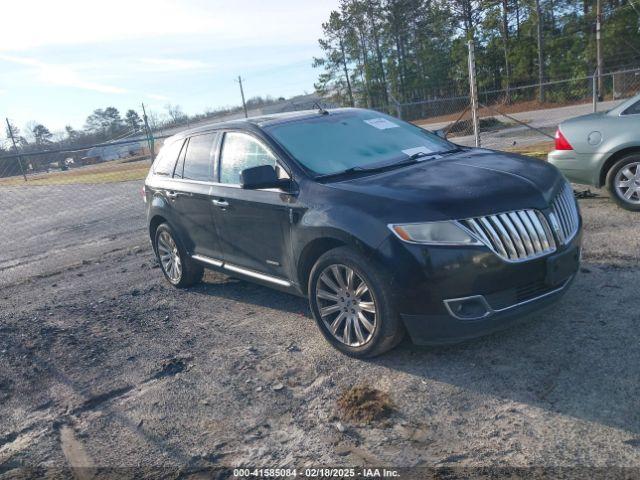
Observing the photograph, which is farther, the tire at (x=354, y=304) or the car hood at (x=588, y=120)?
the car hood at (x=588, y=120)

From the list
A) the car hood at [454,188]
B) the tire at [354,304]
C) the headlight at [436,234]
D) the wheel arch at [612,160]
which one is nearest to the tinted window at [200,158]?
the car hood at [454,188]

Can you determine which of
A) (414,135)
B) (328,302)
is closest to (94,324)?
(328,302)

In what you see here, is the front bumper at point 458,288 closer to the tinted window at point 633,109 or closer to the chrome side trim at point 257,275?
the chrome side trim at point 257,275

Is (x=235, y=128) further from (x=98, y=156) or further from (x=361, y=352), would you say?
(x=98, y=156)

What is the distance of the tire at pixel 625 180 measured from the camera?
704cm

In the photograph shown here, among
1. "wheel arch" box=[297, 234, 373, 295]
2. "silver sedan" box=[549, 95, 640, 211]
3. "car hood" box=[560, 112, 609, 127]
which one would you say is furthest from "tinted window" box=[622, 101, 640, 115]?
"wheel arch" box=[297, 234, 373, 295]

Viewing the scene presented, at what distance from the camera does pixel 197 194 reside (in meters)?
5.75

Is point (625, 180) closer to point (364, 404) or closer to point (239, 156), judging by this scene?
point (239, 156)

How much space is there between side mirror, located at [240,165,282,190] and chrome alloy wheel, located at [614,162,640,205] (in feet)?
15.6

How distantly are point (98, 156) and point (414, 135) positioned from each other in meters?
35.8

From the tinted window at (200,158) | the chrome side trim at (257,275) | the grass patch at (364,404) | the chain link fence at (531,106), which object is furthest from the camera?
the chain link fence at (531,106)

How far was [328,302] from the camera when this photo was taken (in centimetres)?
431

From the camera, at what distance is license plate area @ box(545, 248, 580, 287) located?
12.6 feet

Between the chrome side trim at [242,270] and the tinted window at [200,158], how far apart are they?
82cm
